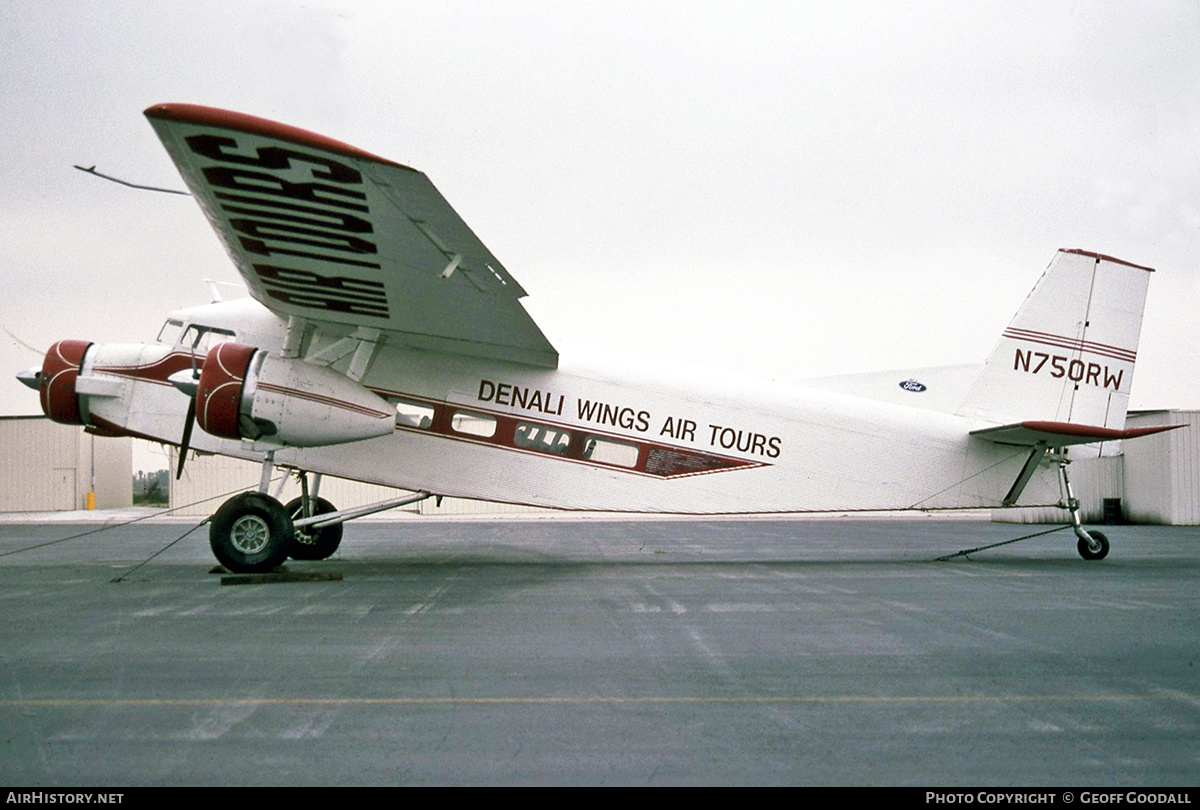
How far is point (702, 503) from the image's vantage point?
12758 millimetres

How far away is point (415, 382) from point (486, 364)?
1.04m

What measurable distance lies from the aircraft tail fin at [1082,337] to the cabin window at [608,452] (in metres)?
6.13

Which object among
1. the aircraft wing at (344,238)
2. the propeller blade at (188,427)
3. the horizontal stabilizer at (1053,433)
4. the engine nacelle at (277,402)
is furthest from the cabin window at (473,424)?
the horizontal stabilizer at (1053,433)

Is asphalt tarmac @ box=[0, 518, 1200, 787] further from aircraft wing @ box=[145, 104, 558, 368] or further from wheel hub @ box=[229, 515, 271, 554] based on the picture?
aircraft wing @ box=[145, 104, 558, 368]

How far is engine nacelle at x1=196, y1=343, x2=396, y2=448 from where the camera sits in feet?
36.1

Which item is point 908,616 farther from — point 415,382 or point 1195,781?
point 415,382

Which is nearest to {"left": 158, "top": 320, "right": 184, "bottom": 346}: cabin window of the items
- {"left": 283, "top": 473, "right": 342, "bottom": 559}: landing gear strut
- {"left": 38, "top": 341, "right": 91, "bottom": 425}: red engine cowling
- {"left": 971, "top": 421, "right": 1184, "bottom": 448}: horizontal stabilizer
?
{"left": 38, "top": 341, "right": 91, "bottom": 425}: red engine cowling

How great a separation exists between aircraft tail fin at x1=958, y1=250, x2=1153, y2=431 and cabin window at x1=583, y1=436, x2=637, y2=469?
613 cm

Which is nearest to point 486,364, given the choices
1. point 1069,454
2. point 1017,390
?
point 1017,390

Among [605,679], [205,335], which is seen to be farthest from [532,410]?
[605,679]

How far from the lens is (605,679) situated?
5.68 meters

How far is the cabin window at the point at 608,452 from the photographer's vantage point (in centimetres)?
1270

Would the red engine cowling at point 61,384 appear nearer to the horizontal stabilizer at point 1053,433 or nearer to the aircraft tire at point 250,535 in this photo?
the aircraft tire at point 250,535

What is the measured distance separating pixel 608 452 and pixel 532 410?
1.26 meters
